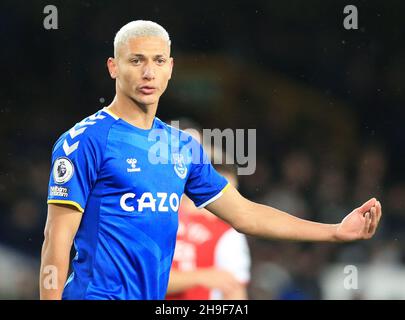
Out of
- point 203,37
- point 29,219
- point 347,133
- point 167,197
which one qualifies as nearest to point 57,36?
point 203,37

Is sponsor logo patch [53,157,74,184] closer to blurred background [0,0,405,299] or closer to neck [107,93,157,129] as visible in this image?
neck [107,93,157,129]

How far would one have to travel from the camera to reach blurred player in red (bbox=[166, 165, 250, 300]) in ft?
21.0

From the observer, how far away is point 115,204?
14.7 feet

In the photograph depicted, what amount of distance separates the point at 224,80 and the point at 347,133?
172 cm

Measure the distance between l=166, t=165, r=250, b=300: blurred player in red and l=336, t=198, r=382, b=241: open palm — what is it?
5.25ft

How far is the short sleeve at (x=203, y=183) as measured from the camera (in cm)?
492

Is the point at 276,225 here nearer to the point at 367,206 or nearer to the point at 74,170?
the point at 367,206

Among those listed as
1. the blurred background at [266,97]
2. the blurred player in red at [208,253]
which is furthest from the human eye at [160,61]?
the blurred background at [266,97]

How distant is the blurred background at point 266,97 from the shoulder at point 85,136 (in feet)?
18.1

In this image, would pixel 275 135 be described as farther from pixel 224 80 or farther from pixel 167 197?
pixel 167 197

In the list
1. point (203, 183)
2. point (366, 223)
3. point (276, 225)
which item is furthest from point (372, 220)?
point (203, 183)

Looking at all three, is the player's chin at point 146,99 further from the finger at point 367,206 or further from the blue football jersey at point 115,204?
the finger at point 367,206

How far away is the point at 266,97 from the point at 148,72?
7.63 m

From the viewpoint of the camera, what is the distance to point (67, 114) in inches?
462
